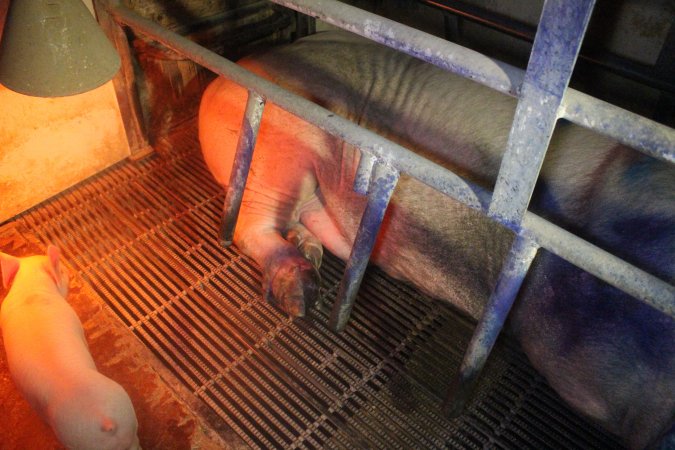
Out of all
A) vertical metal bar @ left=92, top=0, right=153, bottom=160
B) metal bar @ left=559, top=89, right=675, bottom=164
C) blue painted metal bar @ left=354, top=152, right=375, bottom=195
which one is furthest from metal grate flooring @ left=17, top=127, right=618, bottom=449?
metal bar @ left=559, top=89, right=675, bottom=164

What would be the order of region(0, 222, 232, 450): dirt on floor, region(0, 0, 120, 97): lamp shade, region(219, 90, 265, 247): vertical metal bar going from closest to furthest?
region(0, 0, 120, 97): lamp shade < region(0, 222, 232, 450): dirt on floor < region(219, 90, 265, 247): vertical metal bar

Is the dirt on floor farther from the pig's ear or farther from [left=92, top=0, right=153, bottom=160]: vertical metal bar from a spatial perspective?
[left=92, top=0, right=153, bottom=160]: vertical metal bar

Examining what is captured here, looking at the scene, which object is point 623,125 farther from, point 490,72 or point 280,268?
point 280,268

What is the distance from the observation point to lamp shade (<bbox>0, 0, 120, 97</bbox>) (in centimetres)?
150

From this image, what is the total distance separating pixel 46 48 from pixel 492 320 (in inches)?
55.8

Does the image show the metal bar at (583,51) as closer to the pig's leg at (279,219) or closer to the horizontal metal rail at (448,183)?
the pig's leg at (279,219)

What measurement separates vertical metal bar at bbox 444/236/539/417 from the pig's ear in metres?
1.53

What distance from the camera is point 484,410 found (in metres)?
1.85

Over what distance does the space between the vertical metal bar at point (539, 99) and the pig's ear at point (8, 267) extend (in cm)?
161

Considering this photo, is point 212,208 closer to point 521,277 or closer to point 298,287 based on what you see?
point 298,287

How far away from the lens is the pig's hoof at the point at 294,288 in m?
2.02

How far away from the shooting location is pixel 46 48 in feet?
4.99

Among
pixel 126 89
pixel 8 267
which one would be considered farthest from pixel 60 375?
pixel 126 89

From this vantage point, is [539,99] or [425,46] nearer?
[539,99]
